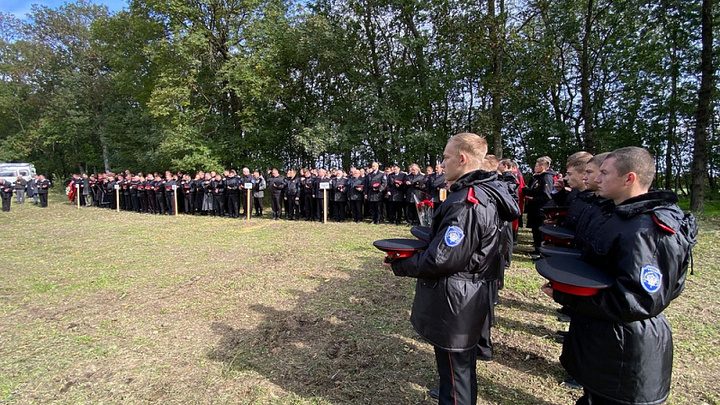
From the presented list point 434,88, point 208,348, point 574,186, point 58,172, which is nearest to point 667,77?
point 434,88

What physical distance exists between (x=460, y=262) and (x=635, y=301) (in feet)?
2.88

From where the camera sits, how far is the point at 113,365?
352cm

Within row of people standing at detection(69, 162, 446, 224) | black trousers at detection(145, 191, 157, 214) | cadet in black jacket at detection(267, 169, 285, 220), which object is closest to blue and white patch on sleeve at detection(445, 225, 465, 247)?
row of people standing at detection(69, 162, 446, 224)

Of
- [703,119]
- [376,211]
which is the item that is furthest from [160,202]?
[703,119]

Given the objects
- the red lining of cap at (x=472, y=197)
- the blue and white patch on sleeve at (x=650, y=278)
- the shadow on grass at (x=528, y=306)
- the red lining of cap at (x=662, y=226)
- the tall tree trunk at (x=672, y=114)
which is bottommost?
the shadow on grass at (x=528, y=306)

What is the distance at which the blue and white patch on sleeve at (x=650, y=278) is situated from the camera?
1.78 meters

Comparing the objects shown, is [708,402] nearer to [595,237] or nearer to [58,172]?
[595,237]

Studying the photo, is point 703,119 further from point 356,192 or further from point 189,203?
point 189,203

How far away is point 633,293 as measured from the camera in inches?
70.6

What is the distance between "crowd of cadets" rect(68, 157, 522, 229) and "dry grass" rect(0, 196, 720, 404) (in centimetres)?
519

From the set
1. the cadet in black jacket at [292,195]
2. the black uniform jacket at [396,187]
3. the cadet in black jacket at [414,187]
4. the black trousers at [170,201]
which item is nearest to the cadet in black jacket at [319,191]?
the cadet in black jacket at [292,195]

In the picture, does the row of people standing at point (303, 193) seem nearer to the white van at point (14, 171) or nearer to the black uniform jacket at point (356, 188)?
the black uniform jacket at point (356, 188)

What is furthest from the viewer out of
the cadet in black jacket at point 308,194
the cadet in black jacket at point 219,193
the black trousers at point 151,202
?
the black trousers at point 151,202

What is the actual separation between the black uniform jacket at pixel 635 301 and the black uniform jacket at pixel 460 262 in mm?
502
